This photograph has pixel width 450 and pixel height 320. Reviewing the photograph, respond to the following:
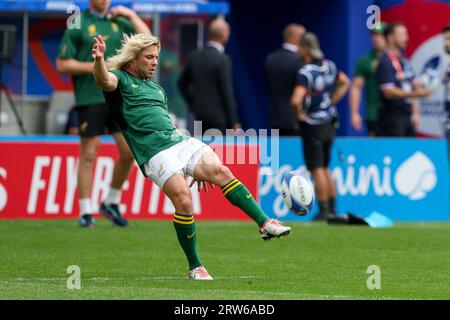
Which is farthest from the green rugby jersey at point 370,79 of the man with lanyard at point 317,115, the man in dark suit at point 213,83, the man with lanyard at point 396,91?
the man with lanyard at point 317,115

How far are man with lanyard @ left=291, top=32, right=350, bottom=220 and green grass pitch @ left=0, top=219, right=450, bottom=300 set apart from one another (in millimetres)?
792

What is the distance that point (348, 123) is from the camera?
20969 millimetres

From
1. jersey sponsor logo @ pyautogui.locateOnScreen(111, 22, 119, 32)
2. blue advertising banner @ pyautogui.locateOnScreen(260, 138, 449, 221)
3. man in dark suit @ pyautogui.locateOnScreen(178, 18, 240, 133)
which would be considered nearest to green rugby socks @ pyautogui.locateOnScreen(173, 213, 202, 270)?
jersey sponsor logo @ pyautogui.locateOnScreen(111, 22, 119, 32)

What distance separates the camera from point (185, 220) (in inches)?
378

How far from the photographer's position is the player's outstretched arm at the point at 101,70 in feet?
31.4

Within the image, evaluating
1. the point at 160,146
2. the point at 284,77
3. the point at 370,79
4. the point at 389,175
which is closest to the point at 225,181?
the point at 160,146

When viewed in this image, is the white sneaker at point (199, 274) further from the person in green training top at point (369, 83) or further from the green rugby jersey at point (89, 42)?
the person in green training top at point (369, 83)

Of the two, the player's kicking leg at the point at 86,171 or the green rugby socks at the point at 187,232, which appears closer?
the green rugby socks at the point at 187,232

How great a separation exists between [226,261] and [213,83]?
677cm

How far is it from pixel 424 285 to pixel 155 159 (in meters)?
2.19

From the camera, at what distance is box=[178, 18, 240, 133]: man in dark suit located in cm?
1758

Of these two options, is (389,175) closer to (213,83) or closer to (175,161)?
(213,83)
